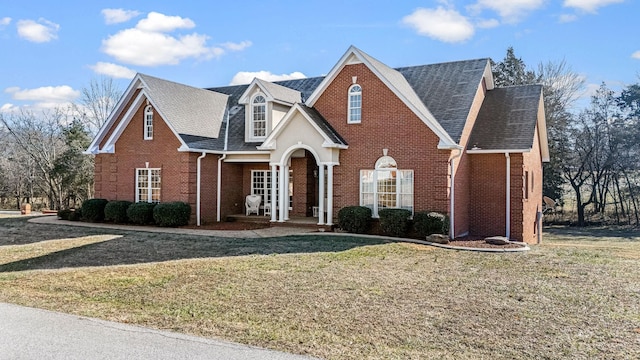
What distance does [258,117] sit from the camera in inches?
885

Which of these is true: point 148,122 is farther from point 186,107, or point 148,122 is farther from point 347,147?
point 347,147

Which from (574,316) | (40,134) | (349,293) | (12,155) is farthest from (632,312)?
(12,155)

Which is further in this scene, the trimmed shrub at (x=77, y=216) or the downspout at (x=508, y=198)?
the trimmed shrub at (x=77, y=216)

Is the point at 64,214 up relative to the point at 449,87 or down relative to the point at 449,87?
down

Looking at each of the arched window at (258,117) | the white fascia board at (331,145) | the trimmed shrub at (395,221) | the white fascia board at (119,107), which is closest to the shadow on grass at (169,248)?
the trimmed shrub at (395,221)

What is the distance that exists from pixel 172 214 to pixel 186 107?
217 inches

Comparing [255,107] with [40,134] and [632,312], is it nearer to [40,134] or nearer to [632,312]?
[632,312]

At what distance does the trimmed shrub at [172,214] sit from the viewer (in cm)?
2025

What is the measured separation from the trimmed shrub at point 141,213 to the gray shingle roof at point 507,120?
13885 millimetres

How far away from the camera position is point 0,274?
11.2 metres

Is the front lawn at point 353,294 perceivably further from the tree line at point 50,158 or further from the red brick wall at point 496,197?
the tree line at point 50,158

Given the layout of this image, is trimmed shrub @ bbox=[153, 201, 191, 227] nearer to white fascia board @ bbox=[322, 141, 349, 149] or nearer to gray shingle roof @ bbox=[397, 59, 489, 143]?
white fascia board @ bbox=[322, 141, 349, 149]

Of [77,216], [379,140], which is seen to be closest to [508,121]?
[379,140]

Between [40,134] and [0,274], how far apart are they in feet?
111
